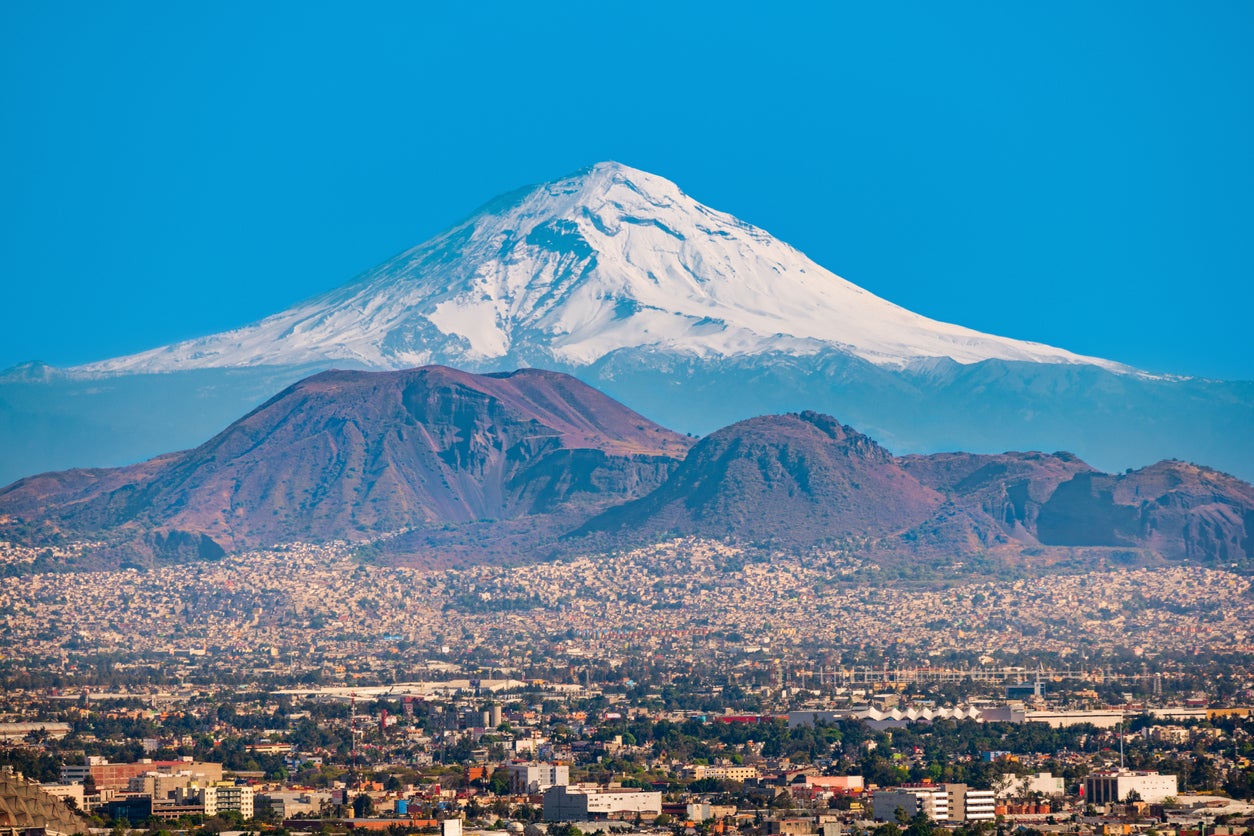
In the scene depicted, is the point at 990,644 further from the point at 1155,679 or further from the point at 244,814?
the point at 244,814

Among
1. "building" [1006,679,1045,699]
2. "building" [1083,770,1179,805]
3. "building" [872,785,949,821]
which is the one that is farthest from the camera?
"building" [1006,679,1045,699]

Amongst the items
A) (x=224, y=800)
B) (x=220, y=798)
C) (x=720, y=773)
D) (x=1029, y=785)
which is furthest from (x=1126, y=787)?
(x=220, y=798)

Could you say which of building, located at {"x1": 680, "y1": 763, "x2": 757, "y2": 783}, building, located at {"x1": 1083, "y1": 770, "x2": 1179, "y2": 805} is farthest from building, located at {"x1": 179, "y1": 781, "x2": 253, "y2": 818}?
building, located at {"x1": 1083, "y1": 770, "x2": 1179, "y2": 805}

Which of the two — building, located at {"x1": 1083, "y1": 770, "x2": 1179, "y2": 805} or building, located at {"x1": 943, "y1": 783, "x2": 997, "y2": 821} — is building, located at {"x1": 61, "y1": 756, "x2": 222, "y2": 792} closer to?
building, located at {"x1": 943, "y1": 783, "x2": 997, "y2": 821}

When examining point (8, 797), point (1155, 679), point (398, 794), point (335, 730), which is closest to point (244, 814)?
point (398, 794)

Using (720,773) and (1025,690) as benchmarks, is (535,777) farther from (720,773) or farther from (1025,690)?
(1025,690)

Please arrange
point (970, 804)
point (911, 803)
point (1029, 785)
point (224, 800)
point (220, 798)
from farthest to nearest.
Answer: point (1029, 785), point (220, 798), point (224, 800), point (970, 804), point (911, 803)
